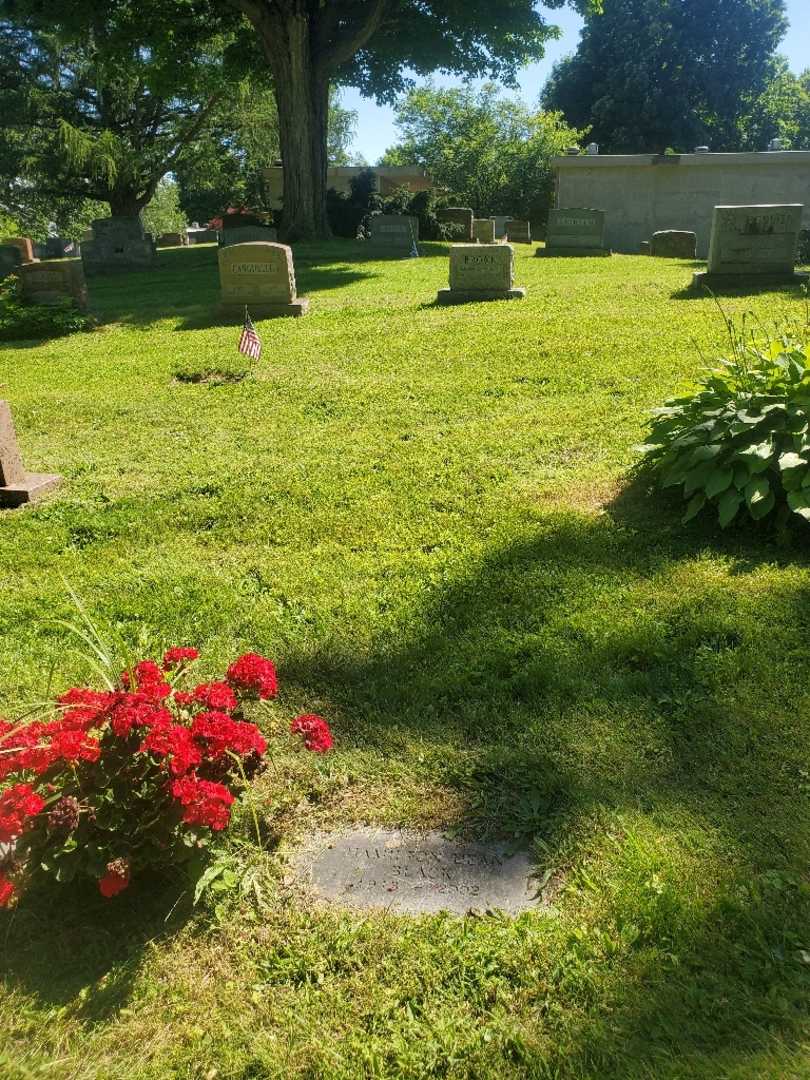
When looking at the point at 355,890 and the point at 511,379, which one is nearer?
the point at 355,890

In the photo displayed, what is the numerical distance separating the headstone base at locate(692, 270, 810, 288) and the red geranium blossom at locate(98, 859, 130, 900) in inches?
481

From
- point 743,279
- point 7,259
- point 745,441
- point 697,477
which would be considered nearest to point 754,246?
point 743,279

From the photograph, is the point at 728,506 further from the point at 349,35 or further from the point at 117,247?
the point at 117,247

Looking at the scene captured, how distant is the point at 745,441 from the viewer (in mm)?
4715

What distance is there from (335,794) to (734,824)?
1.39 metres

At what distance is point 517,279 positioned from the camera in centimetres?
1488

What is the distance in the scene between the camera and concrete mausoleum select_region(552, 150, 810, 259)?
2514 cm

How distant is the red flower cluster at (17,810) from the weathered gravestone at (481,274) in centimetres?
1124

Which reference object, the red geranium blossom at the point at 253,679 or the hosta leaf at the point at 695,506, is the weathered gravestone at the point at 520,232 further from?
the red geranium blossom at the point at 253,679

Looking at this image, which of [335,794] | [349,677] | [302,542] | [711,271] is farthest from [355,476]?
[711,271]

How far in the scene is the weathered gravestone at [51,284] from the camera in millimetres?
13547

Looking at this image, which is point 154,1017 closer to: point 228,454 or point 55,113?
point 228,454

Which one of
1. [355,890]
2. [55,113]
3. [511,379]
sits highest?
[55,113]

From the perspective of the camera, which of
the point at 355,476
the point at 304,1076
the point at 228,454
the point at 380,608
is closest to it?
the point at 304,1076
